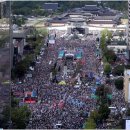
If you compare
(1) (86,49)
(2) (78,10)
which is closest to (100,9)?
(2) (78,10)

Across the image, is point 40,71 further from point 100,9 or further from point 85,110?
point 100,9

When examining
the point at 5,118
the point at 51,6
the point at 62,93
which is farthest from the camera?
the point at 51,6

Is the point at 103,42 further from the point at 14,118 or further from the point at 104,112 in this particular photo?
the point at 14,118

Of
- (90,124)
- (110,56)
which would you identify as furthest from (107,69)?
(90,124)

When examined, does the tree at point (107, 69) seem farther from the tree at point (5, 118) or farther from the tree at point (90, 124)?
the tree at point (5, 118)

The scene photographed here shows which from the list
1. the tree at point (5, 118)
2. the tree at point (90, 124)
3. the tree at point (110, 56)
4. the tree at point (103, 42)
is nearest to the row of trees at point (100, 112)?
the tree at point (90, 124)
